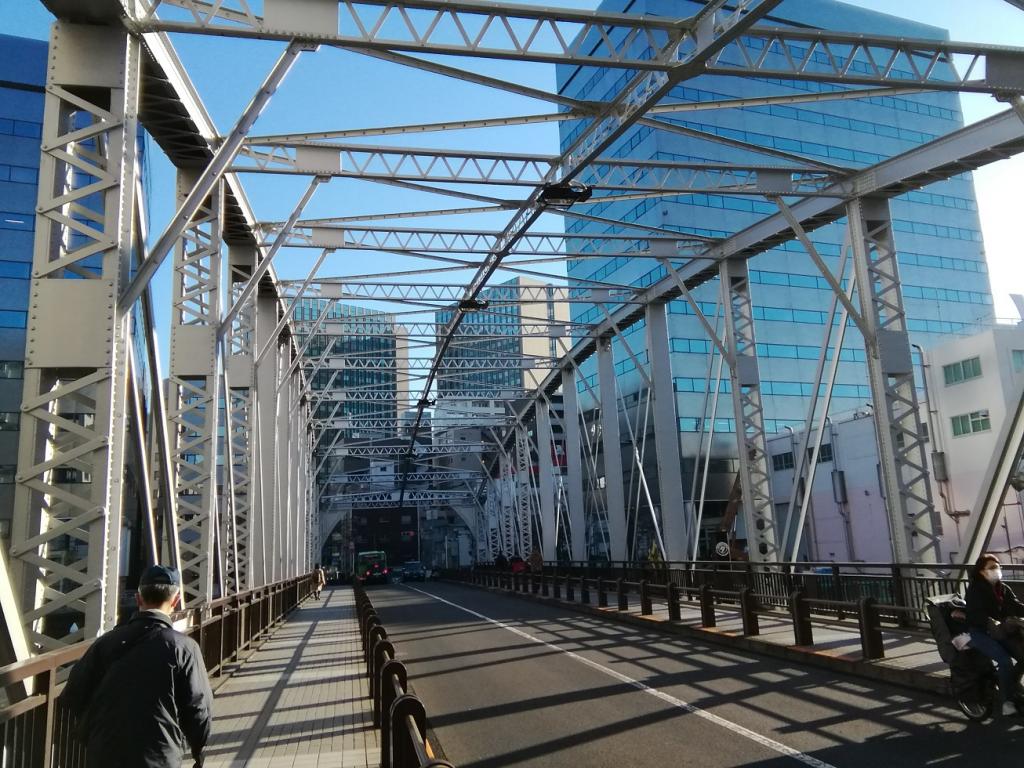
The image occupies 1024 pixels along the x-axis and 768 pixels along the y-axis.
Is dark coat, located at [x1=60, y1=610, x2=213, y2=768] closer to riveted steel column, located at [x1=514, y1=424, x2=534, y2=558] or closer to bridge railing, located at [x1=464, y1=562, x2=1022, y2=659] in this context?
bridge railing, located at [x1=464, y1=562, x2=1022, y2=659]

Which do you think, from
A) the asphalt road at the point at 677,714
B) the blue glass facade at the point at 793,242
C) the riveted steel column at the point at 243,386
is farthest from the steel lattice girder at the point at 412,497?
the asphalt road at the point at 677,714

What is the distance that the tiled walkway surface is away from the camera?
25.4 ft

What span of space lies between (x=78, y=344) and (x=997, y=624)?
9653 millimetres

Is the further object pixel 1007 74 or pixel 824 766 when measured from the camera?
pixel 1007 74

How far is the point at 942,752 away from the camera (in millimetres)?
6961

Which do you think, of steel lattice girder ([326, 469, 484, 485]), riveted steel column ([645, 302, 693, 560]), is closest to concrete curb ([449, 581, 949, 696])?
riveted steel column ([645, 302, 693, 560])

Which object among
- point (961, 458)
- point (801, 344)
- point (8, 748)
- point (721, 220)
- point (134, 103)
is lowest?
point (8, 748)

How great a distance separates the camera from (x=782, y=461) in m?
42.7

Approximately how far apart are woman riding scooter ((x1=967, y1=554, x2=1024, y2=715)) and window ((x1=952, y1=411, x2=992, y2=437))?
90.5ft

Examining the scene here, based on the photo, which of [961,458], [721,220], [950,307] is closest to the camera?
[961,458]

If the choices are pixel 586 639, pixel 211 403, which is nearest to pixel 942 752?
pixel 586 639

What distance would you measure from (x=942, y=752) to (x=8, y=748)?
7013mm

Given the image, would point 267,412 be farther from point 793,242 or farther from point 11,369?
point 793,242

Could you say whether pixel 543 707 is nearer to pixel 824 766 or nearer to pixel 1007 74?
pixel 824 766
